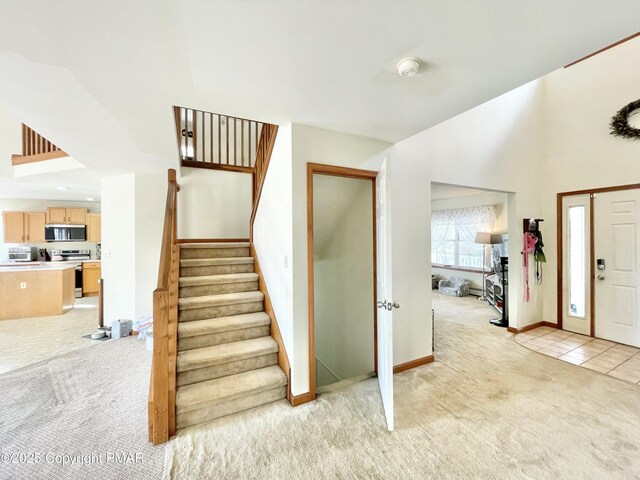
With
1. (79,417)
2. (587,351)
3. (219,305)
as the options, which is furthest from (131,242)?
(587,351)

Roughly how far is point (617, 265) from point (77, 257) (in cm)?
1070

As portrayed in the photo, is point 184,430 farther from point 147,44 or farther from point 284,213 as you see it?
point 147,44

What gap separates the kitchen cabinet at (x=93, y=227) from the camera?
264 inches

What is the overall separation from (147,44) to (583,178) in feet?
17.5

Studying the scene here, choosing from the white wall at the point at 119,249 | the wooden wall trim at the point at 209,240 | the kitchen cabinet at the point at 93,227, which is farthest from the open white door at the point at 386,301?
the kitchen cabinet at the point at 93,227

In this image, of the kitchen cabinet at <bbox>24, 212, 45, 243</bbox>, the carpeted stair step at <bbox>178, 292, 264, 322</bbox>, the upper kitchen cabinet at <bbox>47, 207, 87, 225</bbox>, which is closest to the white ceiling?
the carpeted stair step at <bbox>178, 292, 264, 322</bbox>

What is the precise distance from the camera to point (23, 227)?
6242 mm

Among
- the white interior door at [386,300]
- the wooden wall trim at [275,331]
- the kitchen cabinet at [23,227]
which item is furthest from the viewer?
Result: the kitchen cabinet at [23,227]

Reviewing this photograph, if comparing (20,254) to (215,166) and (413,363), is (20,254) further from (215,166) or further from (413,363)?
(413,363)

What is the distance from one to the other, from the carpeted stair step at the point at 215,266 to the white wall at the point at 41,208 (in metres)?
6.04

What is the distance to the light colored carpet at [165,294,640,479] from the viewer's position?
1.60m

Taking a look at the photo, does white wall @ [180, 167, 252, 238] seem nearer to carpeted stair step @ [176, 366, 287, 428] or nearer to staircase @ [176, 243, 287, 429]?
staircase @ [176, 243, 287, 429]

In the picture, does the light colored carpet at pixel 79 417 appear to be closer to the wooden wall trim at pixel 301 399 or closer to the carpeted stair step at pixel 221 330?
the carpeted stair step at pixel 221 330

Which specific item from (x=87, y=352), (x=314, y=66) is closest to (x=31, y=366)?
(x=87, y=352)
